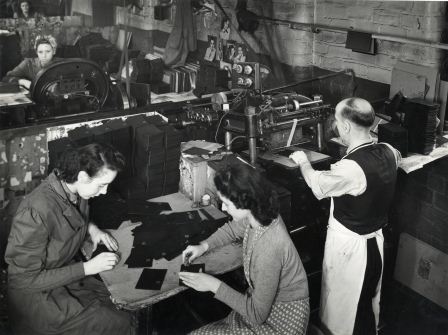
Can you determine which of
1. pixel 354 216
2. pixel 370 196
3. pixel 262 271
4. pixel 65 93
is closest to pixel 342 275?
pixel 354 216

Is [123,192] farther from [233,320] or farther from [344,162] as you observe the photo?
[344,162]

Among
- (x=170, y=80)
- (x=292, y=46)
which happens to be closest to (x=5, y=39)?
(x=170, y=80)

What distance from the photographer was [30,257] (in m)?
2.34

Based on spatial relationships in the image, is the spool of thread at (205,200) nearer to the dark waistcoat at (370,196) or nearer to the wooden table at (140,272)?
the wooden table at (140,272)

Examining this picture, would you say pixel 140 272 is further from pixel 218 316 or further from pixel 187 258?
pixel 218 316

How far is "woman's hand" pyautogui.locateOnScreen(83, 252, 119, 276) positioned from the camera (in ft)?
8.09

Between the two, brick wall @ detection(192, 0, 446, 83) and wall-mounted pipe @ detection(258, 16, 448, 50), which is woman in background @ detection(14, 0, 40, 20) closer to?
brick wall @ detection(192, 0, 446, 83)

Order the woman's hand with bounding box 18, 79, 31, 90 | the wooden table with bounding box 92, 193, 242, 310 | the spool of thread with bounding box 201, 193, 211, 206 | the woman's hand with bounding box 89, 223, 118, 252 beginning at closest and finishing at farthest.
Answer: the wooden table with bounding box 92, 193, 242, 310 < the woman's hand with bounding box 89, 223, 118, 252 < the spool of thread with bounding box 201, 193, 211, 206 < the woman's hand with bounding box 18, 79, 31, 90

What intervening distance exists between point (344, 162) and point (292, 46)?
2.54m

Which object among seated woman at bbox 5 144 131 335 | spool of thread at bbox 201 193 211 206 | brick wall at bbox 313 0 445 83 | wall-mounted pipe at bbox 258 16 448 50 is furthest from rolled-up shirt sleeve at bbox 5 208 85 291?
brick wall at bbox 313 0 445 83

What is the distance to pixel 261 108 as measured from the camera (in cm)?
322

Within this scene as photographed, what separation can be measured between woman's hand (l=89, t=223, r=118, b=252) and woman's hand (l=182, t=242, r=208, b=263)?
379 mm

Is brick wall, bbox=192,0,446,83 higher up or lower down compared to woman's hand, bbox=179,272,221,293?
higher up

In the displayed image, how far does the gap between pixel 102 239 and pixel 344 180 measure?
4.29ft
